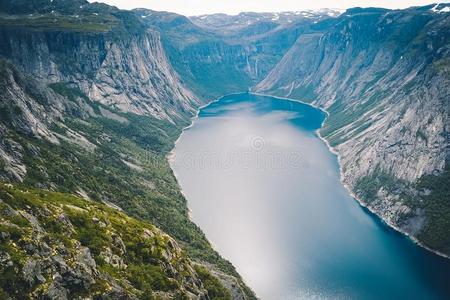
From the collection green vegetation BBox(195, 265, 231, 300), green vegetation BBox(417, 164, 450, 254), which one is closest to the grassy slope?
green vegetation BBox(195, 265, 231, 300)

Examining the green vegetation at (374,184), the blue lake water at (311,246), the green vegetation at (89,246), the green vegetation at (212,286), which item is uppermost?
the green vegetation at (89,246)

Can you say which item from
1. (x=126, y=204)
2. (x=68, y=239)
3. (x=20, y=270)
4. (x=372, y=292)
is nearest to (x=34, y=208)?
(x=68, y=239)

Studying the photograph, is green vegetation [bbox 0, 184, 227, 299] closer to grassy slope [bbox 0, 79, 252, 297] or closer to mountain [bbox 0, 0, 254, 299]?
mountain [bbox 0, 0, 254, 299]

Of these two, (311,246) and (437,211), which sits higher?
(437,211)

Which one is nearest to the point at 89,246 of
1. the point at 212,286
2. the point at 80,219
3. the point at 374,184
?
the point at 80,219

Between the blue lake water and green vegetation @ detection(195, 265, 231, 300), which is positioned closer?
green vegetation @ detection(195, 265, 231, 300)

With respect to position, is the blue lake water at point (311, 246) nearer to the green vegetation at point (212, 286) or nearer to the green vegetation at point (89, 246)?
the green vegetation at point (212, 286)

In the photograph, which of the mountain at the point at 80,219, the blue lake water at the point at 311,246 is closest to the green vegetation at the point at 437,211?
the blue lake water at the point at 311,246

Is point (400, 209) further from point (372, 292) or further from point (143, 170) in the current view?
point (143, 170)

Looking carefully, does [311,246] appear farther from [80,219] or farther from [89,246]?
[89,246]

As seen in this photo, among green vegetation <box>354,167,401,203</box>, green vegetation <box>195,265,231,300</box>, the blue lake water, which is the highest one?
green vegetation <box>195,265,231,300</box>
